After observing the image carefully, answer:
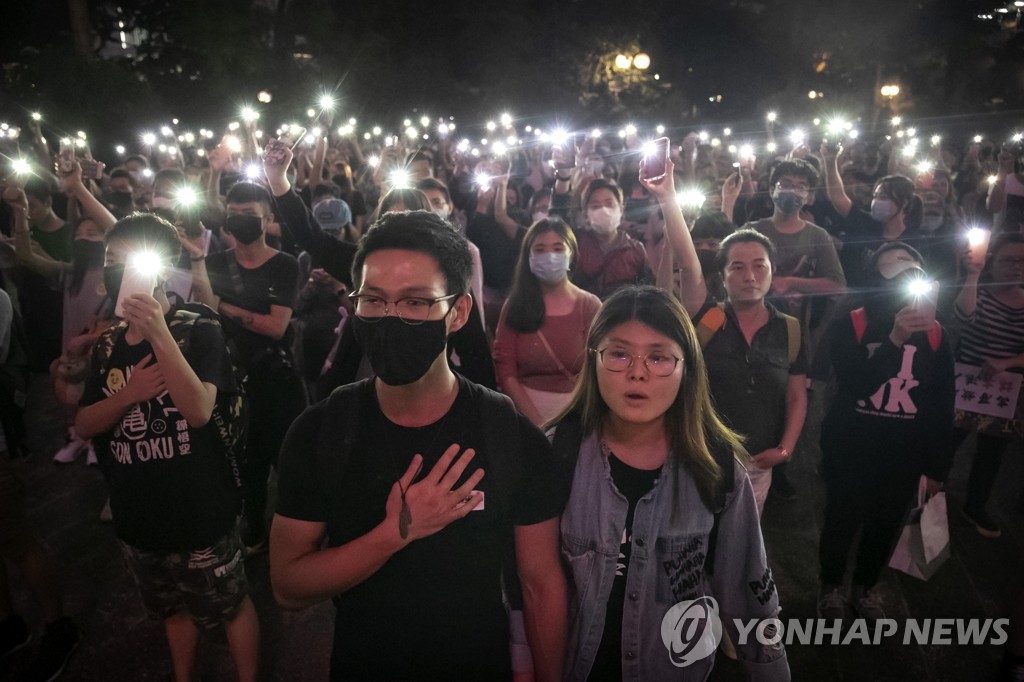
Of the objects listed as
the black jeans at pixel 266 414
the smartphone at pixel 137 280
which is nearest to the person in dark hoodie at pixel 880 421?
the black jeans at pixel 266 414

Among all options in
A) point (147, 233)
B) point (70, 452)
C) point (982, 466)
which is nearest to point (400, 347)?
point (147, 233)

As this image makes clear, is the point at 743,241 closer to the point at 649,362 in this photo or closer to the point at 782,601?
the point at 649,362

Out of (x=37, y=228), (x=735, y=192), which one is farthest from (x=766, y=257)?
(x=37, y=228)

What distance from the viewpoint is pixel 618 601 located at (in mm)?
2180

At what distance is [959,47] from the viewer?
3175cm

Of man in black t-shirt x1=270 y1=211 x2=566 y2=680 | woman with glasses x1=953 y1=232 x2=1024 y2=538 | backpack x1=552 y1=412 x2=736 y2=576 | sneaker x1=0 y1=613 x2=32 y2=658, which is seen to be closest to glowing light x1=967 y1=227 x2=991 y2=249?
woman with glasses x1=953 y1=232 x2=1024 y2=538

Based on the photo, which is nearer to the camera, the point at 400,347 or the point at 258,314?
the point at 400,347

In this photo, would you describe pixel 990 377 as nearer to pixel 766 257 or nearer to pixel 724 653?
pixel 766 257

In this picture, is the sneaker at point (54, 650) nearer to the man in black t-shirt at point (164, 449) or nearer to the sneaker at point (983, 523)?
the man in black t-shirt at point (164, 449)

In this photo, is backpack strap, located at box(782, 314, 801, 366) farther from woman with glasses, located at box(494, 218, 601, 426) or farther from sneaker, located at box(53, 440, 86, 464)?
sneaker, located at box(53, 440, 86, 464)

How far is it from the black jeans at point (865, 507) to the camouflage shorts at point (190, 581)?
3.15 m

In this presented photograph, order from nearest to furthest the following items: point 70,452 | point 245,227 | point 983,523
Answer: point 245,227 < point 983,523 < point 70,452

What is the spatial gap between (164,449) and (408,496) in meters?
1.49

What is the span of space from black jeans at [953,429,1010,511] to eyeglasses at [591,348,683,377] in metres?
3.26
